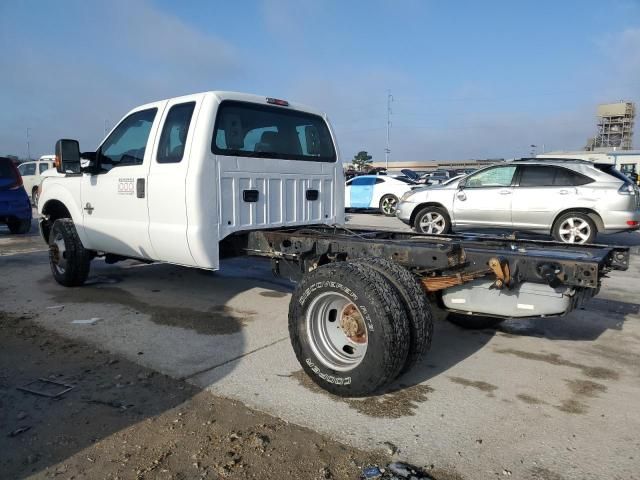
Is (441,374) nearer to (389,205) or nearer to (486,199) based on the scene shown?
(486,199)

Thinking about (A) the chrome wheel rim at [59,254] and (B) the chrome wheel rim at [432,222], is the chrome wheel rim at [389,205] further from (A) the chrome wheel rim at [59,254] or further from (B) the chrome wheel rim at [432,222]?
(A) the chrome wheel rim at [59,254]

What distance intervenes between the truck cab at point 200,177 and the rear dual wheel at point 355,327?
4.66 ft

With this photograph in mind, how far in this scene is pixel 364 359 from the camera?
10.5ft

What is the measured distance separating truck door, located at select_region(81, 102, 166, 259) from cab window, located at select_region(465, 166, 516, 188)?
740 cm

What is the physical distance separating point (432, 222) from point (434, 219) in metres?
0.09

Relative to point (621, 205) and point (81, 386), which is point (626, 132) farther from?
point (81, 386)

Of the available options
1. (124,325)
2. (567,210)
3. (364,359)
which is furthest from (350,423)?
(567,210)

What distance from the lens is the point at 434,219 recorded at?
→ 36.6 ft

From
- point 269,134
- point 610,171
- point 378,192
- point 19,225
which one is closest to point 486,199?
point 610,171

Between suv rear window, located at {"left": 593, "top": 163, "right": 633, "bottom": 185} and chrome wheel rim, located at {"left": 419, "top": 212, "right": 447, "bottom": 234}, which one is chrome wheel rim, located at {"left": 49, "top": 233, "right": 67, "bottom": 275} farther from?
suv rear window, located at {"left": 593, "top": 163, "right": 633, "bottom": 185}

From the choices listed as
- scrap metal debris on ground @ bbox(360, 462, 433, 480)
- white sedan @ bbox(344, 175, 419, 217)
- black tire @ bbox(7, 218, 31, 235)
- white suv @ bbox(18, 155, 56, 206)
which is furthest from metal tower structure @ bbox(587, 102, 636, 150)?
scrap metal debris on ground @ bbox(360, 462, 433, 480)

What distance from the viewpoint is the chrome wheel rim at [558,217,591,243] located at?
9.54 metres

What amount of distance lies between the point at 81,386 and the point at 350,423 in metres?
1.92

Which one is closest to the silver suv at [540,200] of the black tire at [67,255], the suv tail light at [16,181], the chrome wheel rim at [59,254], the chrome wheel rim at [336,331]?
the black tire at [67,255]
